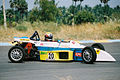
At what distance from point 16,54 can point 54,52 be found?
5.14 feet

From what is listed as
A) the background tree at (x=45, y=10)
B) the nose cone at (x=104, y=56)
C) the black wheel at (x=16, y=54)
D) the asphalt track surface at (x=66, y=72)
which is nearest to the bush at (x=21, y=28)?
the black wheel at (x=16, y=54)

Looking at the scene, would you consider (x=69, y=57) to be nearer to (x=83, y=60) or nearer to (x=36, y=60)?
(x=83, y=60)

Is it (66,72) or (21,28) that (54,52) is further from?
(21,28)

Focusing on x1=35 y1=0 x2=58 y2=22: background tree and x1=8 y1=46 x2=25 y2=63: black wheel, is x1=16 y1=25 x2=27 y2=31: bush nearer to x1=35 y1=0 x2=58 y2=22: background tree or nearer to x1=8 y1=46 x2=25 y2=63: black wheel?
x1=8 y1=46 x2=25 y2=63: black wheel

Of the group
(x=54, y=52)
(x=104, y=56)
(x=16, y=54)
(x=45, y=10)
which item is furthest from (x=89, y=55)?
(x=45, y=10)

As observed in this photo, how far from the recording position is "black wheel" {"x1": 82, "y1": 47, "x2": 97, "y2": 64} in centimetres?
1044

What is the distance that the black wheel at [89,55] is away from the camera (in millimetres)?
10438

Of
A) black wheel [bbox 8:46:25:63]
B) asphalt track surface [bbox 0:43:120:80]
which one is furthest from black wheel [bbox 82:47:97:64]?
black wheel [bbox 8:46:25:63]

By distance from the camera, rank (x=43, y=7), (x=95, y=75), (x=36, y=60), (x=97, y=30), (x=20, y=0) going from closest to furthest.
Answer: (x=95, y=75) → (x=36, y=60) → (x=97, y=30) → (x=43, y=7) → (x=20, y=0)

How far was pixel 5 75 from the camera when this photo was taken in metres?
8.65

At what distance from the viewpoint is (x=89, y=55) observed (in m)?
10.7

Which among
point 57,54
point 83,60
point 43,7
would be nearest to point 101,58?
point 83,60

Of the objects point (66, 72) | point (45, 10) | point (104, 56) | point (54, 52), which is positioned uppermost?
point (45, 10)

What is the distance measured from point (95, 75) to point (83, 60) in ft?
8.26
